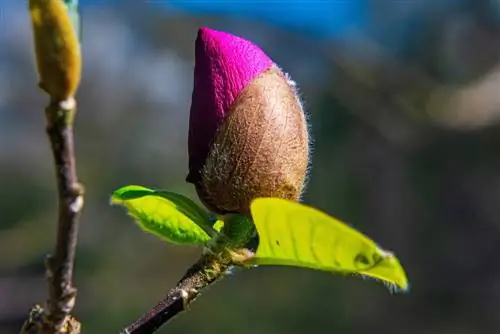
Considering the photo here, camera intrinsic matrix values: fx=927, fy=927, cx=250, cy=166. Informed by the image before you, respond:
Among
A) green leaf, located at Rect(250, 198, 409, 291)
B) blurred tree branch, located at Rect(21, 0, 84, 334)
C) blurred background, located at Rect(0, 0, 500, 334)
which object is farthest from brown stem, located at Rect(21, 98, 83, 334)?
blurred background, located at Rect(0, 0, 500, 334)

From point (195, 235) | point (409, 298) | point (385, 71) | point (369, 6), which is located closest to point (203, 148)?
point (195, 235)

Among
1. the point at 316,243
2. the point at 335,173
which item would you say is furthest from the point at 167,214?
the point at 335,173

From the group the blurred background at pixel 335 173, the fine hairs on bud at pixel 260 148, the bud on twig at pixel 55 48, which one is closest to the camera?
the bud on twig at pixel 55 48

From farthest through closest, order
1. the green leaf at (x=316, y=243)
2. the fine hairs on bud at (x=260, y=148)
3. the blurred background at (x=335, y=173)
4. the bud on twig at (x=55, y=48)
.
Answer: the blurred background at (x=335, y=173) < the fine hairs on bud at (x=260, y=148) < the green leaf at (x=316, y=243) < the bud on twig at (x=55, y=48)

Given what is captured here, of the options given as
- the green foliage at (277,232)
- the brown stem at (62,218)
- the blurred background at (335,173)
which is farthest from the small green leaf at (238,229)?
the blurred background at (335,173)

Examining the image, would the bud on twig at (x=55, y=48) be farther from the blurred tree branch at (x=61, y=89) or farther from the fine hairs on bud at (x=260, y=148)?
the fine hairs on bud at (x=260, y=148)

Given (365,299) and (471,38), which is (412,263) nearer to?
(365,299)
